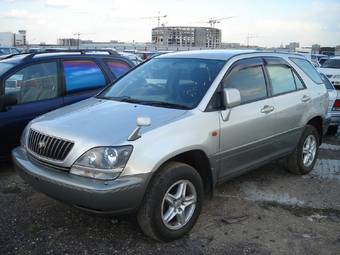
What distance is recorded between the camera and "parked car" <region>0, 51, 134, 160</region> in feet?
18.6

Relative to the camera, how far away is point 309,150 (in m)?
6.26

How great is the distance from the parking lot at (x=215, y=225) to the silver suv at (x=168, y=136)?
0.32m

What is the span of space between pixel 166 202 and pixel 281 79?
2.55 metres

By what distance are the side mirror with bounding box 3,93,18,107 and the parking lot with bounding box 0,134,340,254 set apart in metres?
0.99

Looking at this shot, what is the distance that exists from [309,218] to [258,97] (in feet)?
4.76

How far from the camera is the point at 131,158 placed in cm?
352

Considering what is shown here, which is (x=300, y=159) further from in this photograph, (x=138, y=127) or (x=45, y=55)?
(x=45, y=55)

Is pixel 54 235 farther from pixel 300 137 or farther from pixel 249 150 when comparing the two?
pixel 300 137

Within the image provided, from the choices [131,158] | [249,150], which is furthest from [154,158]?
[249,150]

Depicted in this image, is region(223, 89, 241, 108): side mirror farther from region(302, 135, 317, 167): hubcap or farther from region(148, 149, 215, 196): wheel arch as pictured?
region(302, 135, 317, 167): hubcap

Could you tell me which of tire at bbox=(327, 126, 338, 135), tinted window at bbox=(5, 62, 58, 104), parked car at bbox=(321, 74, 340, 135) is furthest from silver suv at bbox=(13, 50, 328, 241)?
tire at bbox=(327, 126, 338, 135)

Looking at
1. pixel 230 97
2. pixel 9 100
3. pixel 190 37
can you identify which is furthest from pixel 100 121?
pixel 190 37

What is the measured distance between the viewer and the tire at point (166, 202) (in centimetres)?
369

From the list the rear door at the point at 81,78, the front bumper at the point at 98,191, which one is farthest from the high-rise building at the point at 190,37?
the front bumper at the point at 98,191
